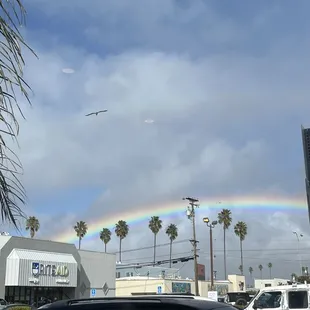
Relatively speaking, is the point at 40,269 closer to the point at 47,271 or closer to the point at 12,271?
the point at 47,271

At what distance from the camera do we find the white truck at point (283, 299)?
1717 cm

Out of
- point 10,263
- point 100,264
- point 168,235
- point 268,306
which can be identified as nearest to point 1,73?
point 268,306

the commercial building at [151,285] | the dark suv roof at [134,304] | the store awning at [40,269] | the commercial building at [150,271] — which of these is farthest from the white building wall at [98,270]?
the dark suv roof at [134,304]

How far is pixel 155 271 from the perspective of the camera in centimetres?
8256

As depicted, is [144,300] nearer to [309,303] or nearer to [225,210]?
[309,303]

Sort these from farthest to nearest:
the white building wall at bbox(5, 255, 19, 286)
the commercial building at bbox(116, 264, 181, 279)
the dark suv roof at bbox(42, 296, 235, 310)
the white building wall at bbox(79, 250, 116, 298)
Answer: the commercial building at bbox(116, 264, 181, 279), the white building wall at bbox(79, 250, 116, 298), the white building wall at bbox(5, 255, 19, 286), the dark suv roof at bbox(42, 296, 235, 310)

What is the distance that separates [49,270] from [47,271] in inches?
10.3

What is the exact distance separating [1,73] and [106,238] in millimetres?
105801

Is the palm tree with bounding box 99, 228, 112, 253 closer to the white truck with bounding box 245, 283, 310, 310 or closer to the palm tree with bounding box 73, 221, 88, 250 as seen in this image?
the palm tree with bounding box 73, 221, 88, 250

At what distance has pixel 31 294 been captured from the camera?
4638 cm

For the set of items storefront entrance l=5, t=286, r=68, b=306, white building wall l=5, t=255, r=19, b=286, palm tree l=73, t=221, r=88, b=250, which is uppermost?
palm tree l=73, t=221, r=88, b=250

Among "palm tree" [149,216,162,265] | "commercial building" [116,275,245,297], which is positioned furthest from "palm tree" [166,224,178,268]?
"commercial building" [116,275,245,297]

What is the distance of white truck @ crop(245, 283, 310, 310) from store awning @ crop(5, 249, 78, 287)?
99.7 feet

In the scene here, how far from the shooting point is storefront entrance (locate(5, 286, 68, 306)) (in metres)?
44.3
